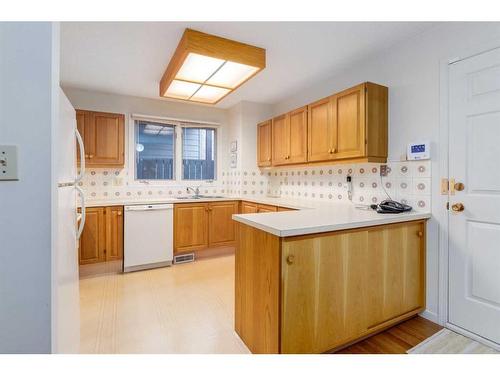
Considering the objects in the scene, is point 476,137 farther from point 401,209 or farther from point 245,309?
point 245,309

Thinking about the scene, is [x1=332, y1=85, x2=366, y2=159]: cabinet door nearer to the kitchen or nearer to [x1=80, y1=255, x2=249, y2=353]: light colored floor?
the kitchen

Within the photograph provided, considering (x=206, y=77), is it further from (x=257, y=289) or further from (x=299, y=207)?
(x=257, y=289)

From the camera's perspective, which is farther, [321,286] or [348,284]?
[348,284]

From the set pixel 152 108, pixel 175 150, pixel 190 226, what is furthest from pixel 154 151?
pixel 190 226

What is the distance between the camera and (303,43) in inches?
91.4

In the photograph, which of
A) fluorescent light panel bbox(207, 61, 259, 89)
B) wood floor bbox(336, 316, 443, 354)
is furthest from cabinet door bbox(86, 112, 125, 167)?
wood floor bbox(336, 316, 443, 354)

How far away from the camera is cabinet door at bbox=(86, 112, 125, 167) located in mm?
3316

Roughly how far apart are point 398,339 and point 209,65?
8.78 feet

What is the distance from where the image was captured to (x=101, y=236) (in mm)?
3047

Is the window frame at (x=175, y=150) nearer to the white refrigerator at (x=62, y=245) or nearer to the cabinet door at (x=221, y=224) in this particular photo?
the cabinet door at (x=221, y=224)

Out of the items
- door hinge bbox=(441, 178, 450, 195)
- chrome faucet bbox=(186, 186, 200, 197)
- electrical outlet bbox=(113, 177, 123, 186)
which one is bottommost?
chrome faucet bbox=(186, 186, 200, 197)

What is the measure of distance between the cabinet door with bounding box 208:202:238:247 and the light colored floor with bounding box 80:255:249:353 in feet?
1.77
